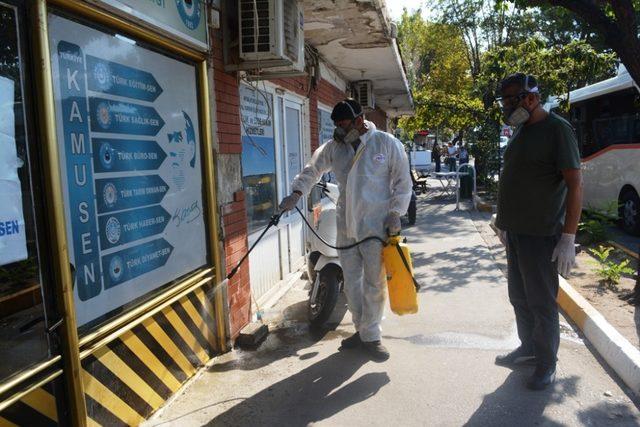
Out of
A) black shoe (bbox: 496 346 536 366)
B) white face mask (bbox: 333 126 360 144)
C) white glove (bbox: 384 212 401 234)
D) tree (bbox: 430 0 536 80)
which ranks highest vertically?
tree (bbox: 430 0 536 80)

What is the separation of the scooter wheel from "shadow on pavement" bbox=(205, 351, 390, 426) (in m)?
0.68

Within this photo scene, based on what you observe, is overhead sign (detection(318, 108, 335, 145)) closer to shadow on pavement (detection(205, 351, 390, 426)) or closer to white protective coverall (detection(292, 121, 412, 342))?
white protective coverall (detection(292, 121, 412, 342))

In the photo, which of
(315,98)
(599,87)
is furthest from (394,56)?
(599,87)

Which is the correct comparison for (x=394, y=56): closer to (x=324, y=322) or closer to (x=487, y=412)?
(x=324, y=322)

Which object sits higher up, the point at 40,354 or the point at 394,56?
the point at 394,56

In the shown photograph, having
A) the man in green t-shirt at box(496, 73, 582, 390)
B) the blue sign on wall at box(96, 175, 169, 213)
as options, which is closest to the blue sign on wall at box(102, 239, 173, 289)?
the blue sign on wall at box(96, 175, 169, 213)

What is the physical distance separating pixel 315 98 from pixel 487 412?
17.3ft

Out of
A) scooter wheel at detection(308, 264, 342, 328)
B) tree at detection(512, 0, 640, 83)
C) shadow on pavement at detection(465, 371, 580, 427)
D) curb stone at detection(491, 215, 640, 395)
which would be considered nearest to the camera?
shadow on pavement at detection(465, 371, 580, 427)

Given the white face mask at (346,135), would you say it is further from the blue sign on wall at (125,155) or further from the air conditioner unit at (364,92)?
the air conditioner unit at (364,92)

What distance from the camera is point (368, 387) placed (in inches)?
138

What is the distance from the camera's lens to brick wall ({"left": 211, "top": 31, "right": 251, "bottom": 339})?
13.1 feet

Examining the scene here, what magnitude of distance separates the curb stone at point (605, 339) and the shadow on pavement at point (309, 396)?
1582 millimetres

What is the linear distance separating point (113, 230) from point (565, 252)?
2685 mm

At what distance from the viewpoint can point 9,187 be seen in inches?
82.2
